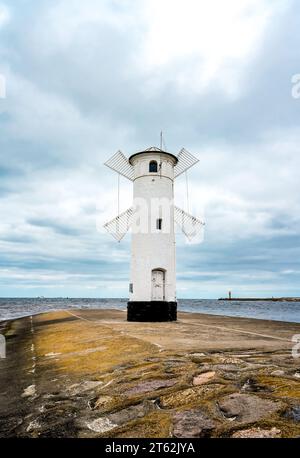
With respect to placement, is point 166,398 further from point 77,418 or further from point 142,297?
point 142,297

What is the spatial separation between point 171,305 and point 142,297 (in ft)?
6.09

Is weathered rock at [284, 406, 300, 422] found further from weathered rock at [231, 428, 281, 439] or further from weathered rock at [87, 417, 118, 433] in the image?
weathered rock at [87, 417, 118, 433]

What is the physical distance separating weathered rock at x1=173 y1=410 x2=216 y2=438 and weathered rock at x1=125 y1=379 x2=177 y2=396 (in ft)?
3.83

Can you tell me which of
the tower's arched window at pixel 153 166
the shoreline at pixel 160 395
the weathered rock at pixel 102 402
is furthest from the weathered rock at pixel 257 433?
the tower's arched window at pixel 153 166

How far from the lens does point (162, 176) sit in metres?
21.7

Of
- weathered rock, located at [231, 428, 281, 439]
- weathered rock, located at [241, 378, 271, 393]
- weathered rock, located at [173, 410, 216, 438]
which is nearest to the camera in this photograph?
weathered rock, located at [231, 428, 281, 439]

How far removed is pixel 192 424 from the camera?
4.01 meters

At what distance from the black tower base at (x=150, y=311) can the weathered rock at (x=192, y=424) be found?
1628 cm

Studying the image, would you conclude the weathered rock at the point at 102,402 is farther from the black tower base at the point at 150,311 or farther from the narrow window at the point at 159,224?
the narrow window at the point at 159,224

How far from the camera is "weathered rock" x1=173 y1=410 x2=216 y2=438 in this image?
3801 millimetres

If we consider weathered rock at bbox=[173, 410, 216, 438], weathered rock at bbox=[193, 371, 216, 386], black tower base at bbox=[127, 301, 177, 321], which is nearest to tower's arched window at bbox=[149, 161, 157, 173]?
black tower base at bbox=[127, 301, 177, 321]

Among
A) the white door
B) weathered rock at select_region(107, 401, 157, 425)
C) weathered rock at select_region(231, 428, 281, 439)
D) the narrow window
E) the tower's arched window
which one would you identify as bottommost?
weathered rock at select_region(107, 401, 157, 425)

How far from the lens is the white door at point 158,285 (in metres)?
20.9

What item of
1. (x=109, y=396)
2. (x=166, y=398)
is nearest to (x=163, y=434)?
(x=166, y=398)
